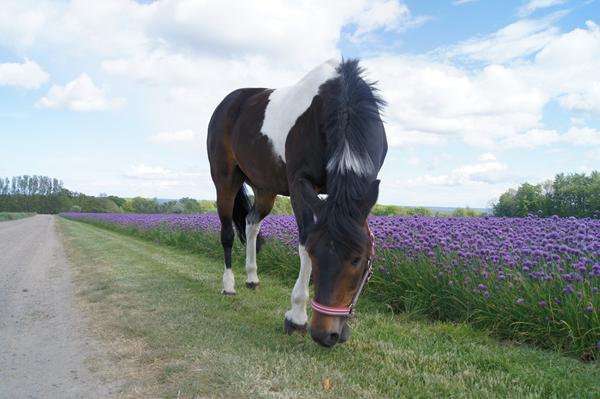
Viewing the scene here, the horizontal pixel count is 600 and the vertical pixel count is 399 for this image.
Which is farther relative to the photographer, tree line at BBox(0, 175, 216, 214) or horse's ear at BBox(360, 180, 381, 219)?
tree line at BBox(0, 175, 216, 214)

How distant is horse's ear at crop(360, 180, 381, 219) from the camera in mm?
2791

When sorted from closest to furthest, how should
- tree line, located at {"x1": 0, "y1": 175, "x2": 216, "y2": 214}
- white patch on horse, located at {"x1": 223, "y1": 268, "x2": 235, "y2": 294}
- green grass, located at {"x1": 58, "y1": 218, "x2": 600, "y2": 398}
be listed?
green grass, located at {"x1": 58, "y1": 218, "x2": 600, "y2": 398}, white patch on horse, located at {"x1": 223, "y1": 268, "x2": 235, "y2": 294}, tree line, located at {"x1": 0, "y1": 175, "x2": 216, "y2": 214}

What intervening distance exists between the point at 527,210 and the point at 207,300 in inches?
341

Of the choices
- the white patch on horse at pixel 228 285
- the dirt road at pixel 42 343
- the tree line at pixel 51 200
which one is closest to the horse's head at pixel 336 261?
the dirt road at pixel 42 343

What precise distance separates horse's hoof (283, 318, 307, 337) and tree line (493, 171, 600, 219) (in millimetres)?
7868

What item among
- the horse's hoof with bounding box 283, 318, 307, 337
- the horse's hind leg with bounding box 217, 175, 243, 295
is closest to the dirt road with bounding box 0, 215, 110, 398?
the horse's hoof with bounding box 283, 318, 307, 337

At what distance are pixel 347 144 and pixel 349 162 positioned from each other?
0.64ft

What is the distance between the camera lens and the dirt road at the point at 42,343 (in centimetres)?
284

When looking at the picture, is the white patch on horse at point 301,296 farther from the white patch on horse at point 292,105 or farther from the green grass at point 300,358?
the white patch on horse at point 292,105

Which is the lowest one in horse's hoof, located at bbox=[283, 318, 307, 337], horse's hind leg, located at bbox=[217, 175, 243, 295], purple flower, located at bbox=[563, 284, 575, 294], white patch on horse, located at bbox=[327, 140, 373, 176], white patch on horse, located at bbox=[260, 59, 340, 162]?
horse's hoof, located at bbox=[283, 318, 307, 337]

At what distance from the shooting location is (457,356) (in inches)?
126

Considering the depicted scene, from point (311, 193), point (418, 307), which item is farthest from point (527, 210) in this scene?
point (311, 193)

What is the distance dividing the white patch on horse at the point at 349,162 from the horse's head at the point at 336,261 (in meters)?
0.19

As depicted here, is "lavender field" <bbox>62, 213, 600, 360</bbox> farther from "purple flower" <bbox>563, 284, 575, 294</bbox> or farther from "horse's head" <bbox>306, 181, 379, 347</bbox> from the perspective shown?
"horse's head" <bbox>306, 181, 379, 347</bbox>
